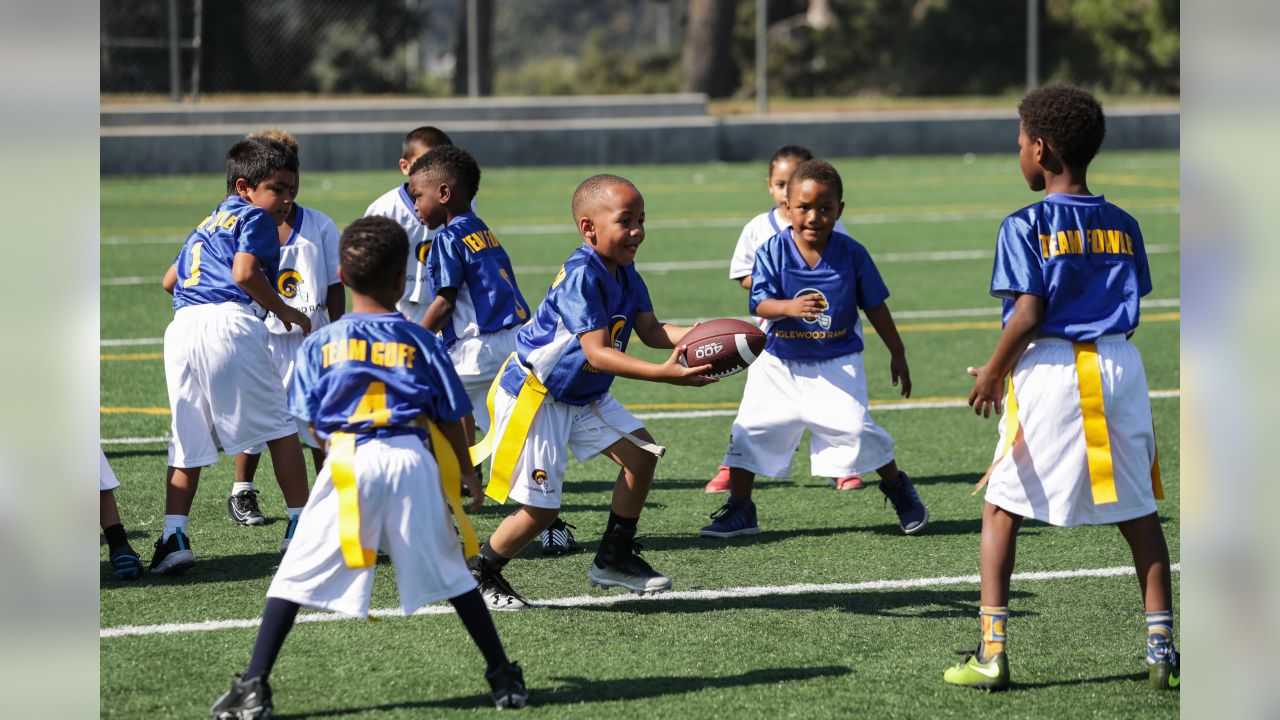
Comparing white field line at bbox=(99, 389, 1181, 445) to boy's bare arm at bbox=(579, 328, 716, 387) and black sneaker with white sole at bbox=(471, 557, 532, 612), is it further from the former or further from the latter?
boy's bare arm at bbox=(579, 328, 716, 387)

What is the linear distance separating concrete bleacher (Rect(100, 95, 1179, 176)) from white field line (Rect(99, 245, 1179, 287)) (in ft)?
26.4

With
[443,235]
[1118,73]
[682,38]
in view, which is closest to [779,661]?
[443,235]

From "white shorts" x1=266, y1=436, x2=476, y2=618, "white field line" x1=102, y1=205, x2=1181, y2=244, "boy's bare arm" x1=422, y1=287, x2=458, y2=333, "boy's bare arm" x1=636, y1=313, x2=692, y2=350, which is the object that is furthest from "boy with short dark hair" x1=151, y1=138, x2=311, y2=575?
"white field line" x1=102, y1=205, x2=1181, y2=244

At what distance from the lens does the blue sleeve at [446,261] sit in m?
6.08

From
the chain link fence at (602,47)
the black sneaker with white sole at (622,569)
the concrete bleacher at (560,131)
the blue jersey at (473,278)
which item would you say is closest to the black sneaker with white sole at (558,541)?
the black sneaker with white sole at (622,569)

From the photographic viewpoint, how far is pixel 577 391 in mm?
5090

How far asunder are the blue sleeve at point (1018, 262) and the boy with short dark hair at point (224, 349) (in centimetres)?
269

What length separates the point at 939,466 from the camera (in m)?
7.54

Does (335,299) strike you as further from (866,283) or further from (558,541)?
(866,283)

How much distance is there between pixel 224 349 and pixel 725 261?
936 centimetres

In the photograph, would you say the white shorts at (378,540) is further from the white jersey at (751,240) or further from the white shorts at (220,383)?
the white jersey at (751,240)

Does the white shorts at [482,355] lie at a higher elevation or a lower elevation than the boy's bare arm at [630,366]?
lower

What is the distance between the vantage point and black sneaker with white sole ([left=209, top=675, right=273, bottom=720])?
3971mm
